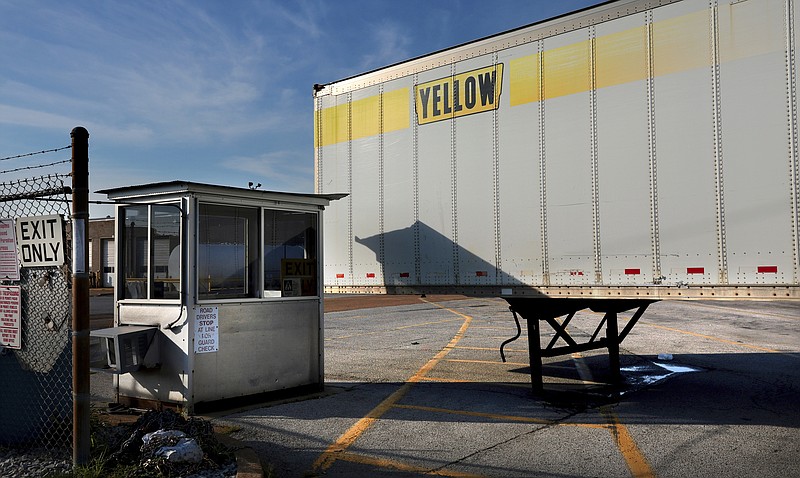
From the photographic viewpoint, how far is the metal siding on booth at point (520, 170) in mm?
7656

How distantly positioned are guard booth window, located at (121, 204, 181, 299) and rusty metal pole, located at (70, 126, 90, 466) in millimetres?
2677

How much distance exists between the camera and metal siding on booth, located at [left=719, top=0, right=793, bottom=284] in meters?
6.02

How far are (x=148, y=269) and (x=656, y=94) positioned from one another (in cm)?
628

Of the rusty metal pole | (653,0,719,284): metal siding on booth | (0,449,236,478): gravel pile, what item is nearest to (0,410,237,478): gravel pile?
(0,449,236,478): gravel pile

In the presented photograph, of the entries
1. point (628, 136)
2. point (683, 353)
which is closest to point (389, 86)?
point (628, 136)

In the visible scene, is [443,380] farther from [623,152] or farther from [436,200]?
[623,152]

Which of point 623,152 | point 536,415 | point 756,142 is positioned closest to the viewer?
point 756,142

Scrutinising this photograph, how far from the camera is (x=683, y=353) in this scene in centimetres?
1208

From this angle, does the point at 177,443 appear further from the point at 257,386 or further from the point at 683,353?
the point at 683,353

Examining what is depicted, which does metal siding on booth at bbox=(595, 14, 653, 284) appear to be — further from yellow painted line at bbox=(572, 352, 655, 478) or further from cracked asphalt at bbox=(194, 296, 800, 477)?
cracked asphalt at bbox=(194, 296, 800, 477)

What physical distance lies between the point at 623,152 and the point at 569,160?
642 millimetres

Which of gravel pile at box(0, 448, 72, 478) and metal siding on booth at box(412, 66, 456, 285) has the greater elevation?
metal siding on booth at box(412, 66, 456, 285)

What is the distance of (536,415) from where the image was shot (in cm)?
722

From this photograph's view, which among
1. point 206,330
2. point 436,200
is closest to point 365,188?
point 436,200
